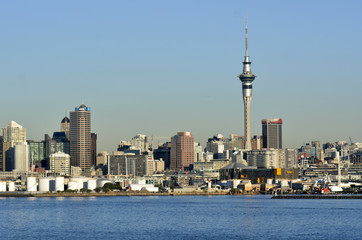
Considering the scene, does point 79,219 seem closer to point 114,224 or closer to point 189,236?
point 114,224

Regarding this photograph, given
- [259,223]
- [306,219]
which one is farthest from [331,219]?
[259,223]

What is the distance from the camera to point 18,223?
10669 centimetres

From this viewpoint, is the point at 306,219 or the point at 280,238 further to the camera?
the point at 306,219

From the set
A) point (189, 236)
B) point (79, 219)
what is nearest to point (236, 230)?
point (189, 236)

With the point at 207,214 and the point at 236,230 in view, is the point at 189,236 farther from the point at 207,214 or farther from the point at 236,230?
the point at 207,214

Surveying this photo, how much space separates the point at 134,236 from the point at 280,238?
15150mm

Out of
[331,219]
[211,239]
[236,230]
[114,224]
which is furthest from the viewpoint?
[331,219]

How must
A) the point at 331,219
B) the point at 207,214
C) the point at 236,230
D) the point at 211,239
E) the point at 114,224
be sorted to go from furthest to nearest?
1. the point at 207,214
2. the point at 331,219
3. the point at 114,224
4. the point at 236,230
5. the point at 211,239

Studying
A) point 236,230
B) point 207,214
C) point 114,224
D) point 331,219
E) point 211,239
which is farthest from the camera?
point 207,214

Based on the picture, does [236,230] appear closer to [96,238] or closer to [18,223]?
[96,238]

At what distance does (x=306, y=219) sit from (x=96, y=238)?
34.9 meters

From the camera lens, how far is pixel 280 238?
283 feet

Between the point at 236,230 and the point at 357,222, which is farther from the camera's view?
the point at 357,222

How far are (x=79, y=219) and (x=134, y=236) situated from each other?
24.1m
